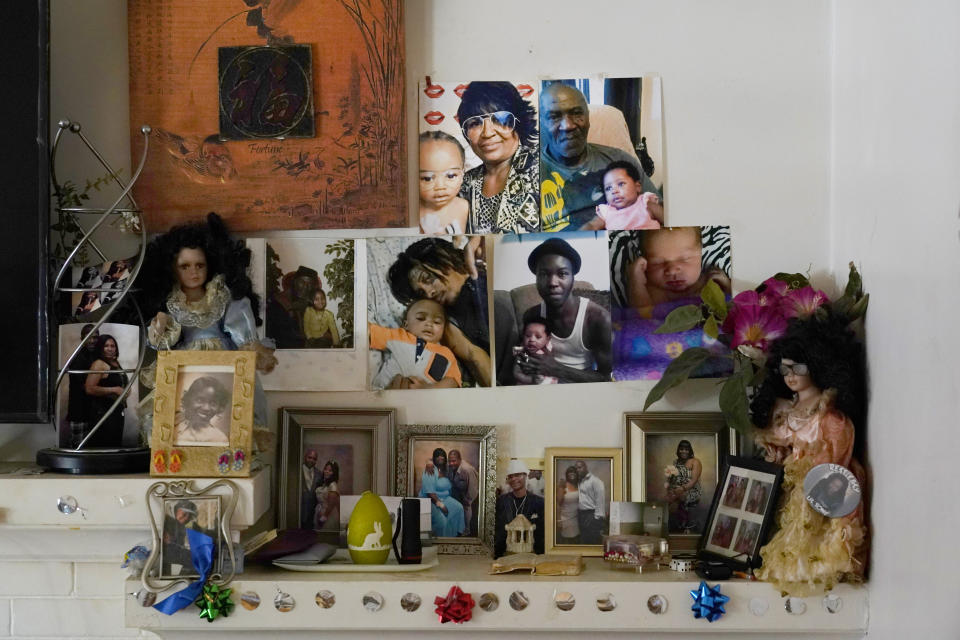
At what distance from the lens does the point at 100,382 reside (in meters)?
1.60

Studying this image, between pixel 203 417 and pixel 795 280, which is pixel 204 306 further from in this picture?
pixel 795 280

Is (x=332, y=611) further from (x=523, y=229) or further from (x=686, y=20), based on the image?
(x=686, y=20)

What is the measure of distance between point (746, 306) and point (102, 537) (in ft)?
3.50

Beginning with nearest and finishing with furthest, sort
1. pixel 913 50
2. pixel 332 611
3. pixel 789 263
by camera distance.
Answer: pixel 913 50
pixel 332 611
pixel 789 263

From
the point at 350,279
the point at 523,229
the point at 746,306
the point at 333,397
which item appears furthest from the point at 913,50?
the point at 333,397

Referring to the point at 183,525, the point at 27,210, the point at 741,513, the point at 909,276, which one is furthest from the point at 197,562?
the point at 909,276

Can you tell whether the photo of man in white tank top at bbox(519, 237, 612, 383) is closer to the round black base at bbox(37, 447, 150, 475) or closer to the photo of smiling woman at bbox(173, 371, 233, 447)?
the photo of smiling woman at bbox(173, 371, 233, 447)

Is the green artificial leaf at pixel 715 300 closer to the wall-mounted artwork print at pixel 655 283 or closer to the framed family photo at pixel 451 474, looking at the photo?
the wall-mounted artwork print at pixel 655 283

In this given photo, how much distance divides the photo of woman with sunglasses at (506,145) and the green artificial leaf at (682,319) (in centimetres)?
27

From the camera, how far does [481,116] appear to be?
1.63 meters

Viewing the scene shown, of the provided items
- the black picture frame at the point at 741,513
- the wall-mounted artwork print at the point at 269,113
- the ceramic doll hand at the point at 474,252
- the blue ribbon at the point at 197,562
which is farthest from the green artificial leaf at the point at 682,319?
the blue ribbon at the point at 197,562

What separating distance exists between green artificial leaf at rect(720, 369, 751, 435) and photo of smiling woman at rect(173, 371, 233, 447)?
76 cm

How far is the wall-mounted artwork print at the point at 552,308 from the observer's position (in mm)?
1625

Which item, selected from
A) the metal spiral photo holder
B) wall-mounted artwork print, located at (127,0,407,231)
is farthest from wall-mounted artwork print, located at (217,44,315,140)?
the metal spiral photo holder
